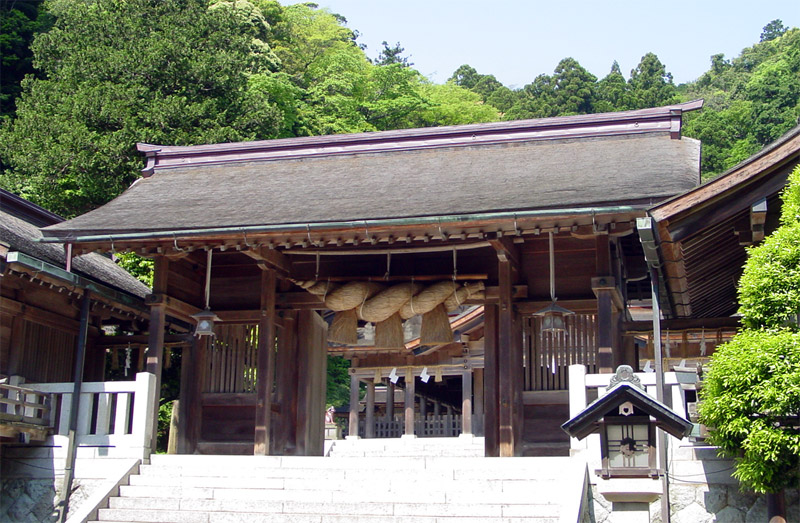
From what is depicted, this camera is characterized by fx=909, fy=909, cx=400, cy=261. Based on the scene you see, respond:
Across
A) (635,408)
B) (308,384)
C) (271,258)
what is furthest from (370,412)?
(635,408)

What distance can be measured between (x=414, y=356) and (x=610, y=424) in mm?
15866

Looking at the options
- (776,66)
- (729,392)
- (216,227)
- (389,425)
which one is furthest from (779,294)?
(776,66)

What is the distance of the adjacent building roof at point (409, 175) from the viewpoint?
1076 centimetres

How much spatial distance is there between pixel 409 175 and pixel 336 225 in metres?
2.73

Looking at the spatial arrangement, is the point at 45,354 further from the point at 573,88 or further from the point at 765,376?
the point at 573,88

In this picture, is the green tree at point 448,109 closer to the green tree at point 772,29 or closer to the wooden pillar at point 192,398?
the wooden pillar at point 192,398

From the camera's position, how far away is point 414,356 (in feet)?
76.3

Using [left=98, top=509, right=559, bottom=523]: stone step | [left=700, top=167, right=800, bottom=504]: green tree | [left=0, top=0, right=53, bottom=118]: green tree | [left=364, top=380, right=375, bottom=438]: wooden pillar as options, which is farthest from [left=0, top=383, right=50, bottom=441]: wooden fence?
[left=0, top=0, right=53, bottom=118]: green tree

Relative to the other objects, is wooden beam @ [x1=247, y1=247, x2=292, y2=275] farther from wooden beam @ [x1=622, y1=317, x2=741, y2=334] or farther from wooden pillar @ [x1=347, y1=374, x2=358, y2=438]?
wooden pillar @ [x1=347, y1=374, x2=358, y2=438]

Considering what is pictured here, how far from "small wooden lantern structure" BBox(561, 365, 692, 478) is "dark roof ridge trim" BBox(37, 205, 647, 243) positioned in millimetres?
2652

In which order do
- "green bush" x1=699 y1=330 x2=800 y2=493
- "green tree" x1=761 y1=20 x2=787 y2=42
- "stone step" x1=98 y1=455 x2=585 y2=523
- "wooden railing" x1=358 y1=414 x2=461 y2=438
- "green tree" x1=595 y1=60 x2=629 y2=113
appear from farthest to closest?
"green tree" x1=761 y1=20 x2=787 y2=42
"green tree" x1=595 y1=60 x2=629 y2=113
"wooden railing" x1=358 y1=414 x2=461 y2=438
"stone step" x1=98 y1=455 x2=585 y2=523
"green bush" x1=699 y1=330 x2=800 y2=493

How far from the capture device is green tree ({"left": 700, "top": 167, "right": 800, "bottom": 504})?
771 cm

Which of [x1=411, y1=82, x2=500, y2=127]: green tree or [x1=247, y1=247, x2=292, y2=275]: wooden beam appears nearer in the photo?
[x1=247, y1=247, x2=292, y2=275]: wooden beam

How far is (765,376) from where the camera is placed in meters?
7.81
